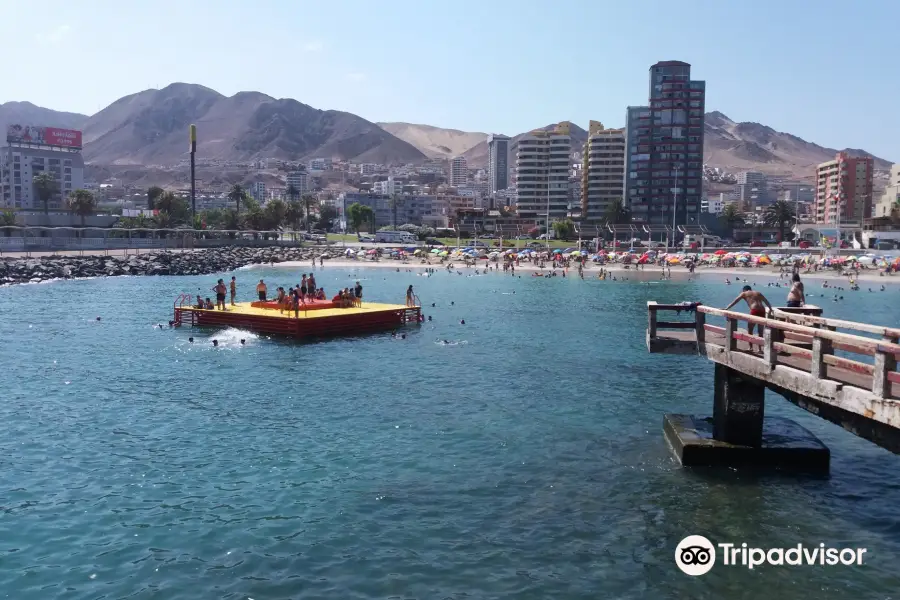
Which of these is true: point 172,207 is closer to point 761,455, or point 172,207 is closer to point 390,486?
point 390,486

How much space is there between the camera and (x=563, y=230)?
194 meters

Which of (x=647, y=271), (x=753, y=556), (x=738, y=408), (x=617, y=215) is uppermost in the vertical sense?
(x=617, y=215)

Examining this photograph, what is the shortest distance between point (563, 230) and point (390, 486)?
179850 millimetres

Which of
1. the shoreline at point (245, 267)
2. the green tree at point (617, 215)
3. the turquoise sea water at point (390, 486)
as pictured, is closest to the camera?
the turquoise sea water at point (390, 486)

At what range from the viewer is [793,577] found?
13734 millimetres

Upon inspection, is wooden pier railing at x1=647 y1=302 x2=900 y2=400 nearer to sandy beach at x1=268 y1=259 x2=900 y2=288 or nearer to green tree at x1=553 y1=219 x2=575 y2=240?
sandy beach at x1=268 y1=259 x2=900 y2=288

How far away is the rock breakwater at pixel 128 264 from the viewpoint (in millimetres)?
89750

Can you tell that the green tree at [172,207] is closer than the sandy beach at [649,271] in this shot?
No

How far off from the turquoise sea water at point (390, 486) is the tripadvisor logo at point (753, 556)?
0.29m

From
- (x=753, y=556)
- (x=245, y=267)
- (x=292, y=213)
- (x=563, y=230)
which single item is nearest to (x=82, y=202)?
(x=245, y=267)

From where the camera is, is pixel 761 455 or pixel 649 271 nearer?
pixel 761 455

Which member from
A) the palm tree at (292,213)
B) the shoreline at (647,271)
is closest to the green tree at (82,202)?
the shoreline at (647,271)

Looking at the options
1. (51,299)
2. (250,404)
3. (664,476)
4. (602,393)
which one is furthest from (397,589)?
(51,299)

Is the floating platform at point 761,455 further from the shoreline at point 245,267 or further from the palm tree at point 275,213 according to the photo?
the palm tree at point 275,213
